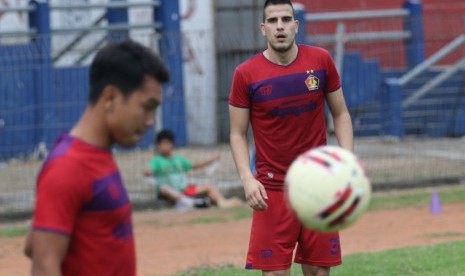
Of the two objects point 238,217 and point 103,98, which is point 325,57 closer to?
point 103,98

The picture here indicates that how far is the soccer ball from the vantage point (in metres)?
4.69

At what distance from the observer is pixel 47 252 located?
3.98 meters

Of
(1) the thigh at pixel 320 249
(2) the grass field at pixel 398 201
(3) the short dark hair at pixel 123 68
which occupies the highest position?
(3) the short dark hair at pixel 123 68

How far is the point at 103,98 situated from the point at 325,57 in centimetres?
308

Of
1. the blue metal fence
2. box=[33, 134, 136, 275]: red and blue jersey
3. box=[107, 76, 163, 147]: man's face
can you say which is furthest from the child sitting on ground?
box=[107, 76, 163, 147]: man's face

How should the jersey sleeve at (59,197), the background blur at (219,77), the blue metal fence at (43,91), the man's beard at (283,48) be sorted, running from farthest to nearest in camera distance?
the background blur at (219,77) < the blue metal fence at (43,91) < the man's beard at (283,48) < the jersey sleeve at (59,197)

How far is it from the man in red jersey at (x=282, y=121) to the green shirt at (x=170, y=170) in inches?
314

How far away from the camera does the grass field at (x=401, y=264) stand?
9.26 m

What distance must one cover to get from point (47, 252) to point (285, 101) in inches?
123

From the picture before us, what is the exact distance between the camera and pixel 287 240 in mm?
6910

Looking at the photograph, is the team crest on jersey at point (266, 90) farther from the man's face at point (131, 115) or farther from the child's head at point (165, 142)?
the child's head at point (165, 142)

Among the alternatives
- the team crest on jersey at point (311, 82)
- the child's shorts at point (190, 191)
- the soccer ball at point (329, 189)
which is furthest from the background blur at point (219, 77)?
the soccer ball at point (329, 189)

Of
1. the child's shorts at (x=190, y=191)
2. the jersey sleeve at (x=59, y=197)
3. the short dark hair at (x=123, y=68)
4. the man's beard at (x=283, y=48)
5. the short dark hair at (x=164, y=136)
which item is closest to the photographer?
the jersey sleeve at (x=59, y=197)

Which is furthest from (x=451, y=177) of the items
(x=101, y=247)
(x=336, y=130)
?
(x=101, y=247)
